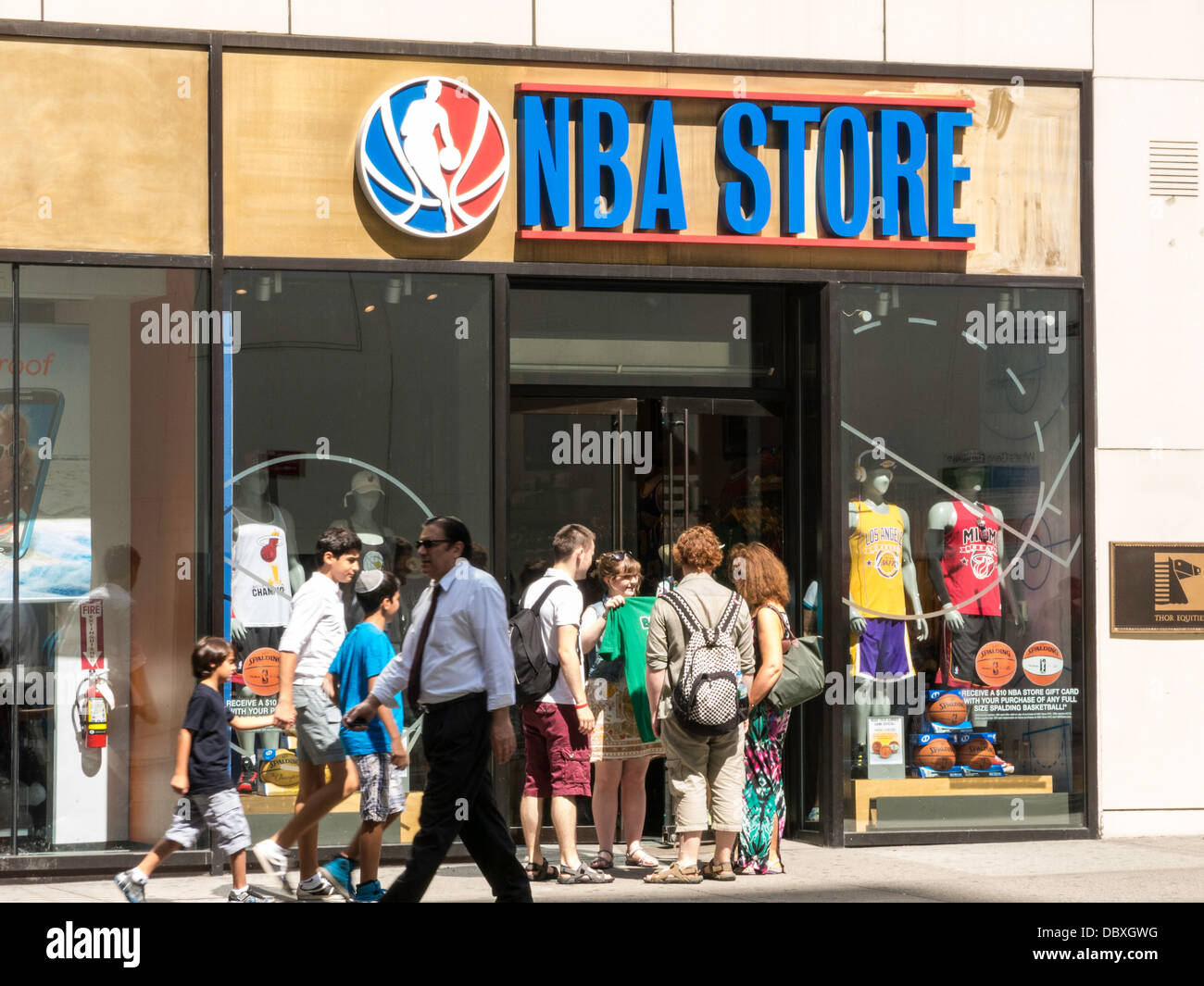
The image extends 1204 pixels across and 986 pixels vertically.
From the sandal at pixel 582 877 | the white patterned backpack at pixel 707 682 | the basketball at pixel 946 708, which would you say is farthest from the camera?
the basketball at pixel 946 708

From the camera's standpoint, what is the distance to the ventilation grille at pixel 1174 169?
35.4ft

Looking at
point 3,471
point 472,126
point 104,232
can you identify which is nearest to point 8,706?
point 3,471

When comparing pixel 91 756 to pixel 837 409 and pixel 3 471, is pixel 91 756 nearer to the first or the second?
pixel 3 471

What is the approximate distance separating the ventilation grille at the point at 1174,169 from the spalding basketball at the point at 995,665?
3122mm

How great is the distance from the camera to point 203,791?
8000 millimetres

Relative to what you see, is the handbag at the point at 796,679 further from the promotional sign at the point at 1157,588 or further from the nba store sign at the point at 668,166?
the nba store sign at the point at 668,166

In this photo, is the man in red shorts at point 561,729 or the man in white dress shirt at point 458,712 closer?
the man in white dress shirt at point 458,712

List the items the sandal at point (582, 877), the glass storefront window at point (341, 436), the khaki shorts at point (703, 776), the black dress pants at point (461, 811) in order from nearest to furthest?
the black dress pants at point (461, 811) < the khaki shorts at point (703, 776) < the sandal at point (582, 877) < the glass storefront window at point (341, 436)

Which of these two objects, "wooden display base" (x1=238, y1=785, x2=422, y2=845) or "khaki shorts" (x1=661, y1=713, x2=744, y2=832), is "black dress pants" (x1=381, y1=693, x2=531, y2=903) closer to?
"khaki shorts" (x1=661, y1=713, x2=744, y2=832)

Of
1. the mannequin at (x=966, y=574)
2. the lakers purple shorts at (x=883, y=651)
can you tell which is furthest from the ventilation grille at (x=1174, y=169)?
the lakers purple shorts at (x=883, y=651)

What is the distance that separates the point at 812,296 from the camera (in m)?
10.6

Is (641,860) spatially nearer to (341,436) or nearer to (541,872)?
(541,872)

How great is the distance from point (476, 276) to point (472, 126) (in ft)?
2.93
